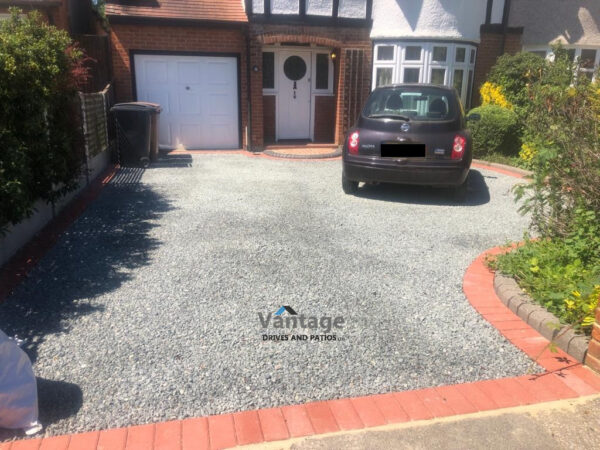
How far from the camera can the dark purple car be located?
6.78 m

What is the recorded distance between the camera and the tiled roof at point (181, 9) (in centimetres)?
1060

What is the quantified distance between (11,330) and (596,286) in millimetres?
4088

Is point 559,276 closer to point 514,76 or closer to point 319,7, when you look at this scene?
point 514,76

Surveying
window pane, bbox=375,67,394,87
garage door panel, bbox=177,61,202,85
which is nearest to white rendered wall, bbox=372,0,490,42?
window pane, bbox=375,67,394,87

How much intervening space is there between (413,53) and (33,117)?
940 cm

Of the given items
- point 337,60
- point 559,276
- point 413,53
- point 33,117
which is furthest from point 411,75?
point 33,117

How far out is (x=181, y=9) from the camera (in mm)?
10969

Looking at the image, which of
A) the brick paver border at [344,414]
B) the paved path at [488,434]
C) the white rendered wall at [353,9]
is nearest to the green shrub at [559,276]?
the brick paver border at [344,414]

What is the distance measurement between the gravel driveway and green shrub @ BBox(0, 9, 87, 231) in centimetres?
68

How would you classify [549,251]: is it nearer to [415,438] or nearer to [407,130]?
[415,438]

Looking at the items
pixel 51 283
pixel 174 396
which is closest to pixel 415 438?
pixel 174 396

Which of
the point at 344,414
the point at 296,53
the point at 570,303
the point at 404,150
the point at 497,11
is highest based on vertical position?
the point at 497,11

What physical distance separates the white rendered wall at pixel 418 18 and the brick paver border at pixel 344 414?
1009 centimetres

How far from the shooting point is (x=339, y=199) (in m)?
7.27
